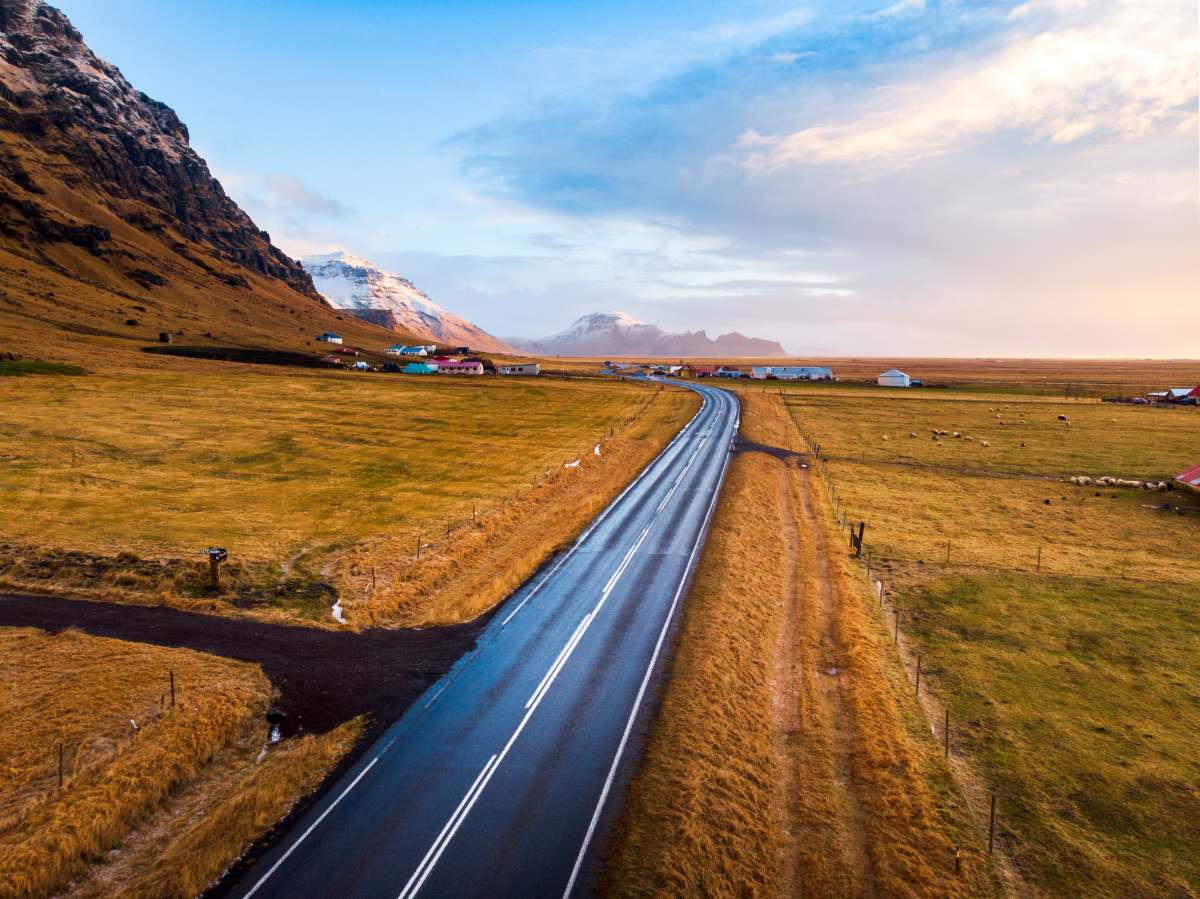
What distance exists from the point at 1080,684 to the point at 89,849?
118ft

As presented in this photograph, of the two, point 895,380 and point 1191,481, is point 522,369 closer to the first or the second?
point 895,380

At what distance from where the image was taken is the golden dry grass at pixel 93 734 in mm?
17594

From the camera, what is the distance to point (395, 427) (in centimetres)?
8769

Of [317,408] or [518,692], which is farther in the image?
[317,408]

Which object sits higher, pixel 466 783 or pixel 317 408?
pixel 317 408

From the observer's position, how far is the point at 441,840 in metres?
18.8

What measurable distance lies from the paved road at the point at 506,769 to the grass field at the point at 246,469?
11.6 metres

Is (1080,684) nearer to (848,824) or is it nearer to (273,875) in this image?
(848,824)

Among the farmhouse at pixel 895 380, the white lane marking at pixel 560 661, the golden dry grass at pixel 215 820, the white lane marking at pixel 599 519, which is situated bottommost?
the golden dry grass at pixel 215 820

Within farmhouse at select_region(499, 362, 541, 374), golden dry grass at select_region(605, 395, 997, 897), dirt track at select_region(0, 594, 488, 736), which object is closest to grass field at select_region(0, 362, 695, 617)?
dirt track at select_region(0, 594, 488, 736)

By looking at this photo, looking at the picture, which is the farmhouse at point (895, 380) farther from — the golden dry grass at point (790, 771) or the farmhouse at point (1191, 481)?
the golden dry grass at point (790, 771)

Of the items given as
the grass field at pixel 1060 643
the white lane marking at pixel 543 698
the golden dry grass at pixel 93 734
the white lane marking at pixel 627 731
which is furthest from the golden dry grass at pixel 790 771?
the golden dry grass at pixel 93 734

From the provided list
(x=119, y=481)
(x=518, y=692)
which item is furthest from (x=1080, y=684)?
(x=119, y=481)

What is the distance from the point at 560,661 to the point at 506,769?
7564mm
